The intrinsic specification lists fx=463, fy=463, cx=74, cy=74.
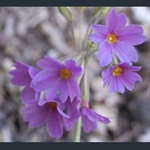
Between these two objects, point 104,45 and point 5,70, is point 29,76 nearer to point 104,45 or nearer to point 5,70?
point 104,45

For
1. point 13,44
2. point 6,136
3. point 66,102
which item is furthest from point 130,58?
point 13,44

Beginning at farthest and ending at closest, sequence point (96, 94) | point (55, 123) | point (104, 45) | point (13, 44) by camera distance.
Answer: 1. point (13, 44)
2. point (96, 94)
3. point (55, 123)
4. point (104, 45)

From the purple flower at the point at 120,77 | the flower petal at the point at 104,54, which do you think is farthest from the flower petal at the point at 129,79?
the flower petal at the point at 104,54

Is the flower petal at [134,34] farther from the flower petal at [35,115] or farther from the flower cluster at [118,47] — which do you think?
the flower petal at [35,115]

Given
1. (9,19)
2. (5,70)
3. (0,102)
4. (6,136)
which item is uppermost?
(9,19)

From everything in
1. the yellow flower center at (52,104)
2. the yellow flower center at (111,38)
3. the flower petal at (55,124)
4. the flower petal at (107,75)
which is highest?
the yellow flower center at (111,38)

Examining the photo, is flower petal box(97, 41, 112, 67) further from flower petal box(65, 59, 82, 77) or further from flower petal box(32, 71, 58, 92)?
flower petal box(32, 71, 58, 92)
